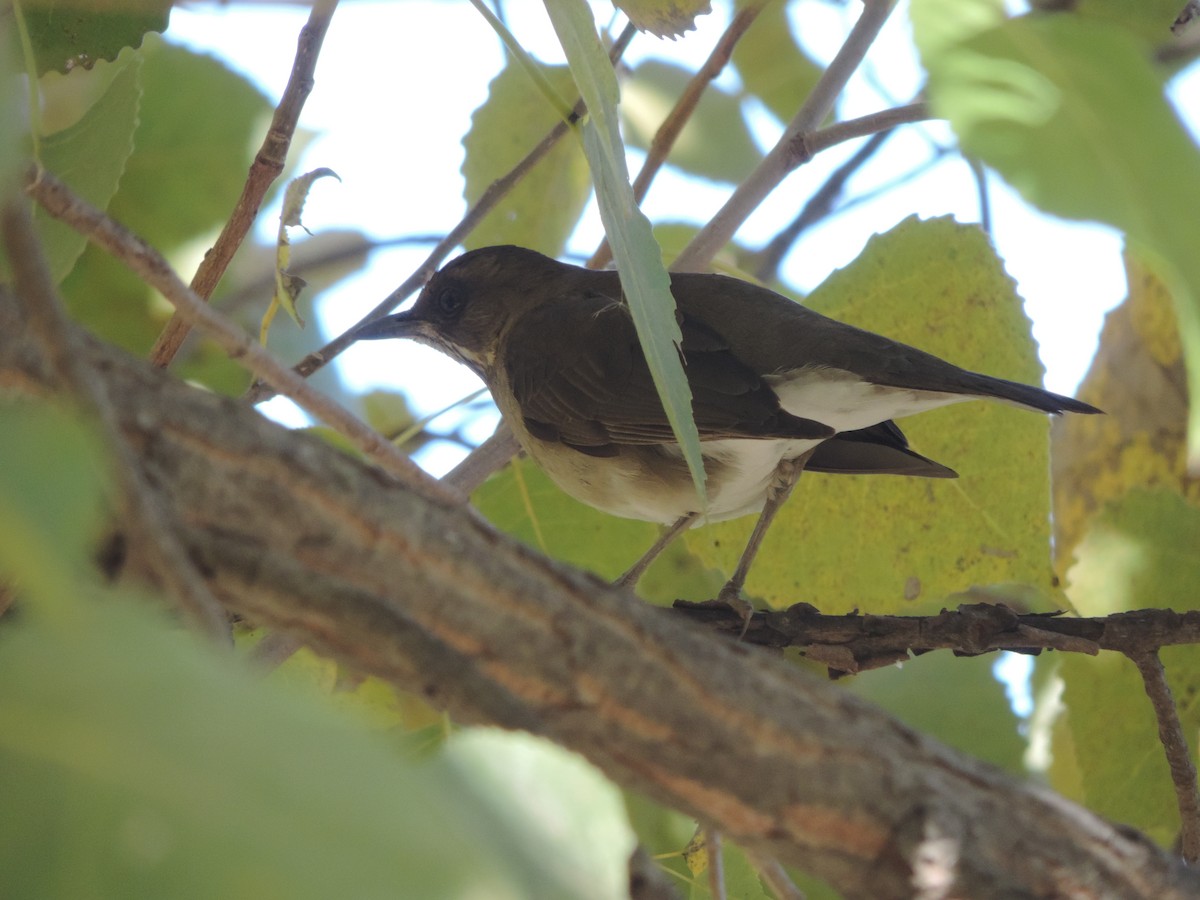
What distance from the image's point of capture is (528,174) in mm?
3871

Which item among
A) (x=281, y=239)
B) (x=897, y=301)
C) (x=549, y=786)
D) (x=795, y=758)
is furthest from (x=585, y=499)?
(x=549, y=786)

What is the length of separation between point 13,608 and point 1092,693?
2603mm

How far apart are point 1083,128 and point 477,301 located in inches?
164

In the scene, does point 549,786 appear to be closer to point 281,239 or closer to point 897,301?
point 281,239

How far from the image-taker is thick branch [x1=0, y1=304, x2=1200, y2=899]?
1339mm

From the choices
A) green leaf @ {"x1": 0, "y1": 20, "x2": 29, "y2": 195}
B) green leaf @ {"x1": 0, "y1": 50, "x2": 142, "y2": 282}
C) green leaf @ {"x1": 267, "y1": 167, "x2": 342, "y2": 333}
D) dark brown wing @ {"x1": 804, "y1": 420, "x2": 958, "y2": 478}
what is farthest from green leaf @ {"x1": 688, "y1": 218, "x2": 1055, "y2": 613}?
green leaf @ {"x1": 0, "y1": 20, "x2": 29, "y2": 195}

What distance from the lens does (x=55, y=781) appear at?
2.52ft

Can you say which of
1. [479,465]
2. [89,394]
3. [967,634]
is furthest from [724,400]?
[89,394]

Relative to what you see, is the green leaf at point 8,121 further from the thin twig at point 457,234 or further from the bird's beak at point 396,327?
the bird's beak at point 396,327

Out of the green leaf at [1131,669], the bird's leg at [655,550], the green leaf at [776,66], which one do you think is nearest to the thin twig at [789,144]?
the bird's leg at [655,550]

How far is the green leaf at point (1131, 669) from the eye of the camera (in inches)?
122

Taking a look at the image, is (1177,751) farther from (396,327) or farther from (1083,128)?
(396,327)

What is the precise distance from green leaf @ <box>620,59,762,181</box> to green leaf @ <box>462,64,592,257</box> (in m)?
1.40

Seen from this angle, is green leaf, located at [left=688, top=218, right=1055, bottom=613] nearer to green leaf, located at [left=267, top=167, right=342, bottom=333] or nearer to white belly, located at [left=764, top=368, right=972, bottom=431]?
white belly, located at [left=764, top=368, right=972, bottom=431]
